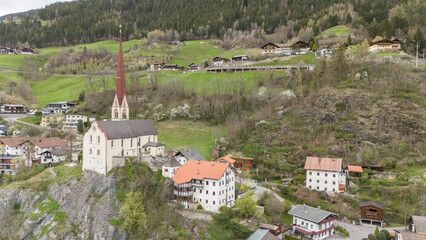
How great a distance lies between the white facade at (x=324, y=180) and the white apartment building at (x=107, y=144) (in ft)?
82.2

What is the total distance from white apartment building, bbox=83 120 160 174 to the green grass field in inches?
3440

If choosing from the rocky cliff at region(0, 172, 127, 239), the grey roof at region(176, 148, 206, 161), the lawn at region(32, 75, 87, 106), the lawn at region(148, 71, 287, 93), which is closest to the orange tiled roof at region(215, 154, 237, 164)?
the grey roof at region(176, 148, 206, 161)

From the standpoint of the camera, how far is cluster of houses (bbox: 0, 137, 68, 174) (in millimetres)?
64500

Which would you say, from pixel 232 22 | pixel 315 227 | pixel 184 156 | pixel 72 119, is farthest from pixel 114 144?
pixel 232 22

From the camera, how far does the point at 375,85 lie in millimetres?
68688

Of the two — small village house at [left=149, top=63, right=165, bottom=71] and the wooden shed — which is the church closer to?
the wooden shed

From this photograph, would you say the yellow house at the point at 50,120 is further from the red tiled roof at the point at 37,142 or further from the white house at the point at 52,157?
the white house at the point at 52,157

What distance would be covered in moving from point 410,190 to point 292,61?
186 feet

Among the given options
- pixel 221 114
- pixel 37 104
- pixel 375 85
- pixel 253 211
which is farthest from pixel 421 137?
pixel 37 104

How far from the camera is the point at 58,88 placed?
122938 mm

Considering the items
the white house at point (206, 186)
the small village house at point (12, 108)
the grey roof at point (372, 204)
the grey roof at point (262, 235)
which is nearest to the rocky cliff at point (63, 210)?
the white house at point (206, 186)

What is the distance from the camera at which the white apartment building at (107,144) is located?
4978 centimetres

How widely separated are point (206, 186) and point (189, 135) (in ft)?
103

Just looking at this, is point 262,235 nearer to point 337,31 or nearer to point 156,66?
point 156,66
